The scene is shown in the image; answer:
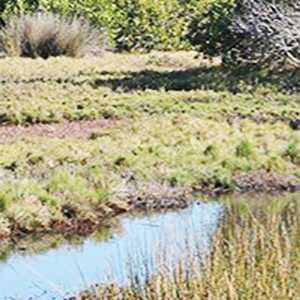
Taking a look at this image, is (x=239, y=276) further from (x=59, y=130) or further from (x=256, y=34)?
(x=256, y=34)

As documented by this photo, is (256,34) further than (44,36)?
No

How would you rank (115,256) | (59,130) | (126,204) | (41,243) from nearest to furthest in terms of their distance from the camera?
1. (115,256)
2. (41,243)
3. (126,204)
4. (59,130)

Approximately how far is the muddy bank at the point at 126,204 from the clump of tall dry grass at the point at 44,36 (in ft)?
44.2

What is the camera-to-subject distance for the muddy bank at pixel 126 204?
10023 mm

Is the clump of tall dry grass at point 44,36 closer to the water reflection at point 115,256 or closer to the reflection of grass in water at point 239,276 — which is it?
the water reflection at point 115,256

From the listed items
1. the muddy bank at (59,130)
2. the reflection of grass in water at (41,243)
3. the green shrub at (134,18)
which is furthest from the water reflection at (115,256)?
the green shrub at (134,18)

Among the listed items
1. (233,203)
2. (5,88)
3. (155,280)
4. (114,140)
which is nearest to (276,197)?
(233,203)

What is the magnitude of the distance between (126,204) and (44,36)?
14.9 meters

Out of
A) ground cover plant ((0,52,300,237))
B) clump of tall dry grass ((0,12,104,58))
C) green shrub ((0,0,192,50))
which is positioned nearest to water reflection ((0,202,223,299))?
ground cover plant ((0,52,300,237))

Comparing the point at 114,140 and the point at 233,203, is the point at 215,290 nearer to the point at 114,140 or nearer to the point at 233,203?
the point at 233,203

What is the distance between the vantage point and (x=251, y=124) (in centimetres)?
1509

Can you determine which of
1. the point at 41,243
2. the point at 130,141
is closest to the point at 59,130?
the point at 130,141

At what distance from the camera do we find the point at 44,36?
25344mm

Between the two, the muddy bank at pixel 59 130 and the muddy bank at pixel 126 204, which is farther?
the muddy bank at pixel 59 130
